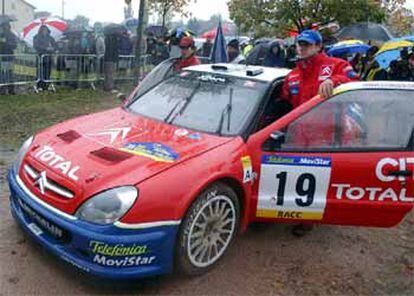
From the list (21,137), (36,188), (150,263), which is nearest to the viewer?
(150,263)

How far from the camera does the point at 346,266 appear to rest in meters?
4.43

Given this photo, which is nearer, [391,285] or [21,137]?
[391,285]

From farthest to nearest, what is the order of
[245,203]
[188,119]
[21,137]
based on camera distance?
[21,137] → [188,119] → [245,203]

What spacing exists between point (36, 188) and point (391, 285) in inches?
115

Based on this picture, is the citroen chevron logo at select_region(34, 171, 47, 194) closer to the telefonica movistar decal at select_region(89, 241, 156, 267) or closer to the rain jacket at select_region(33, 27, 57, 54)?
the telefonica movistar decal at select_region(89, 241, 156, 267)

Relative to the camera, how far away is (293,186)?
425 centimetres

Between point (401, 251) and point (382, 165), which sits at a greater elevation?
point (382, 165)

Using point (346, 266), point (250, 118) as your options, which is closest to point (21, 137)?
point (250, 118)

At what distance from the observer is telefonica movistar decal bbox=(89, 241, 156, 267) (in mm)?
3418

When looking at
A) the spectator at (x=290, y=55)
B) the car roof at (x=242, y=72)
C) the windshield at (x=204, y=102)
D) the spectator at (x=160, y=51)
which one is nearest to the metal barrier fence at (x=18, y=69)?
the spectator at (x=160, y=51)

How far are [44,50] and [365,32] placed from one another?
28.5 ft

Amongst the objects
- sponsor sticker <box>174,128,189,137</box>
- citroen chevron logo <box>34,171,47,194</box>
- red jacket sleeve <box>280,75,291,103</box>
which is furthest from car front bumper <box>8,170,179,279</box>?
red jacket sleeve <box>280,75,291,103</box>

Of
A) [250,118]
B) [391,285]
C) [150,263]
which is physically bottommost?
[391,285]

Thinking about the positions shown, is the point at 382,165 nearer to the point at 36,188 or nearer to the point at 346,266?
the point at 346,266
